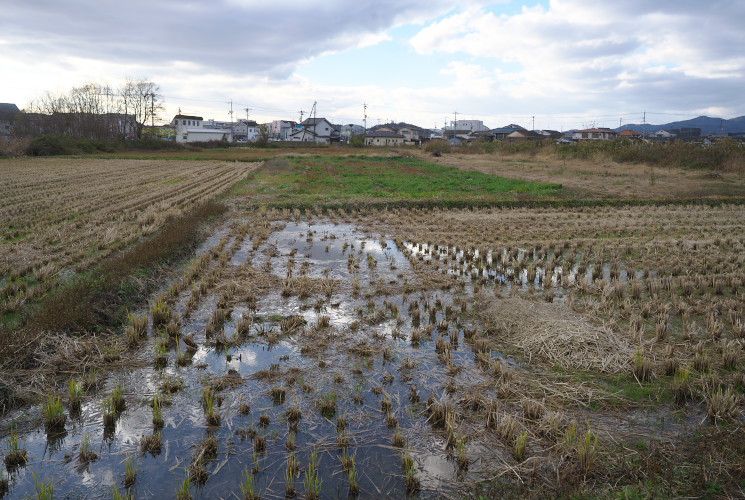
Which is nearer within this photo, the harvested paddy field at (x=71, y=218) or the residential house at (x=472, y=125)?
Result: the harvested paddy field at (x=71, y=218)

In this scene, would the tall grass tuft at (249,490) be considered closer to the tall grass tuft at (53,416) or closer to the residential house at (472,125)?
the tall grass tuft at (53,416)

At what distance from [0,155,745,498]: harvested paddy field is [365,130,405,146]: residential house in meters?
84.7

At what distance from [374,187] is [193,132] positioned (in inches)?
2936

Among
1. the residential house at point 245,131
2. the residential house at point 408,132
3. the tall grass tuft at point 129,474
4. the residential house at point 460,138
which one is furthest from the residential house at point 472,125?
the tall grass tuft at point 129,474

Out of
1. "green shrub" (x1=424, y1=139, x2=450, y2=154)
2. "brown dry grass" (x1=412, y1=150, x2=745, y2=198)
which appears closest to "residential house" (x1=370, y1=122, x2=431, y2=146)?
"green shrub" (x1=424, y1=139, x2=450, y2=154)

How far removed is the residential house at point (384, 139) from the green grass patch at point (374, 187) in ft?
189

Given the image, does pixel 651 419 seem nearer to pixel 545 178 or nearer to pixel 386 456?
pixel 386 456

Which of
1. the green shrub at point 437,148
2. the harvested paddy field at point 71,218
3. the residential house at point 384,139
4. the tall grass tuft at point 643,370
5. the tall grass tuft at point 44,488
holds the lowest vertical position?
the tall grass tuft at point 44,488

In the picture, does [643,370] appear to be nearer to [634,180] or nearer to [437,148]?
[634,180]

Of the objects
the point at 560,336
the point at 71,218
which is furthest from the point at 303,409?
the point at 71,218

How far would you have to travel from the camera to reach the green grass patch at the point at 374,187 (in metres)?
22.6

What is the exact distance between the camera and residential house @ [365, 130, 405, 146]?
92812 mm

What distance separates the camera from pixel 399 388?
557 centimetres

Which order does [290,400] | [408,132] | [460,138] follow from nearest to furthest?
[290,400]
[460,138]
[408,132]
